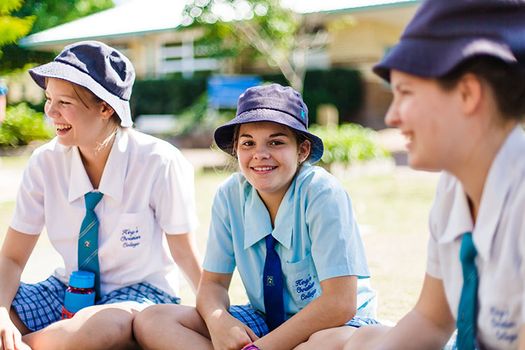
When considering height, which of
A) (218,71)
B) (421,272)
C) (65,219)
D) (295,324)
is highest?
(218,71)

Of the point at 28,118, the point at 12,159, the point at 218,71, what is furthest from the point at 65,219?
the point at 218,71

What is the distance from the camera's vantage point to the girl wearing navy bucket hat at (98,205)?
105 inches

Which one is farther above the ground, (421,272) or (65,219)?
(65,219)

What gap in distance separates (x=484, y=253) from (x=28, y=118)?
42.2 feet

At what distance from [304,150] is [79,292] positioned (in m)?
1.07

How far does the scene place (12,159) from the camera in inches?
476

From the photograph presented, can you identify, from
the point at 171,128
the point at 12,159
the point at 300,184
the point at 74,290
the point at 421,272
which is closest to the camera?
the point at 300,184

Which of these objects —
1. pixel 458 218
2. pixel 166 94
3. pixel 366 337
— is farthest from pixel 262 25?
pixel 458 218

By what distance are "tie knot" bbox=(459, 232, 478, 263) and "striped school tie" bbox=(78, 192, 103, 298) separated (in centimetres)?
159

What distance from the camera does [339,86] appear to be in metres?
15.8

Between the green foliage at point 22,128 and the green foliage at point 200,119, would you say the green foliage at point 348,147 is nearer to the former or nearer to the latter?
the green foliage at point 200,119

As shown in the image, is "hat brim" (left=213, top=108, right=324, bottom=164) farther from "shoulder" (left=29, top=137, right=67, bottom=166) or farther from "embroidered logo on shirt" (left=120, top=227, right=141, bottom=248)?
"shoulder" (left=29, top=137, right=67, bottom=166)

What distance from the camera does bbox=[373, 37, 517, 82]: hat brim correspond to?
1.46 metres

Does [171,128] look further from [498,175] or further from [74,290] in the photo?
[498,175]
